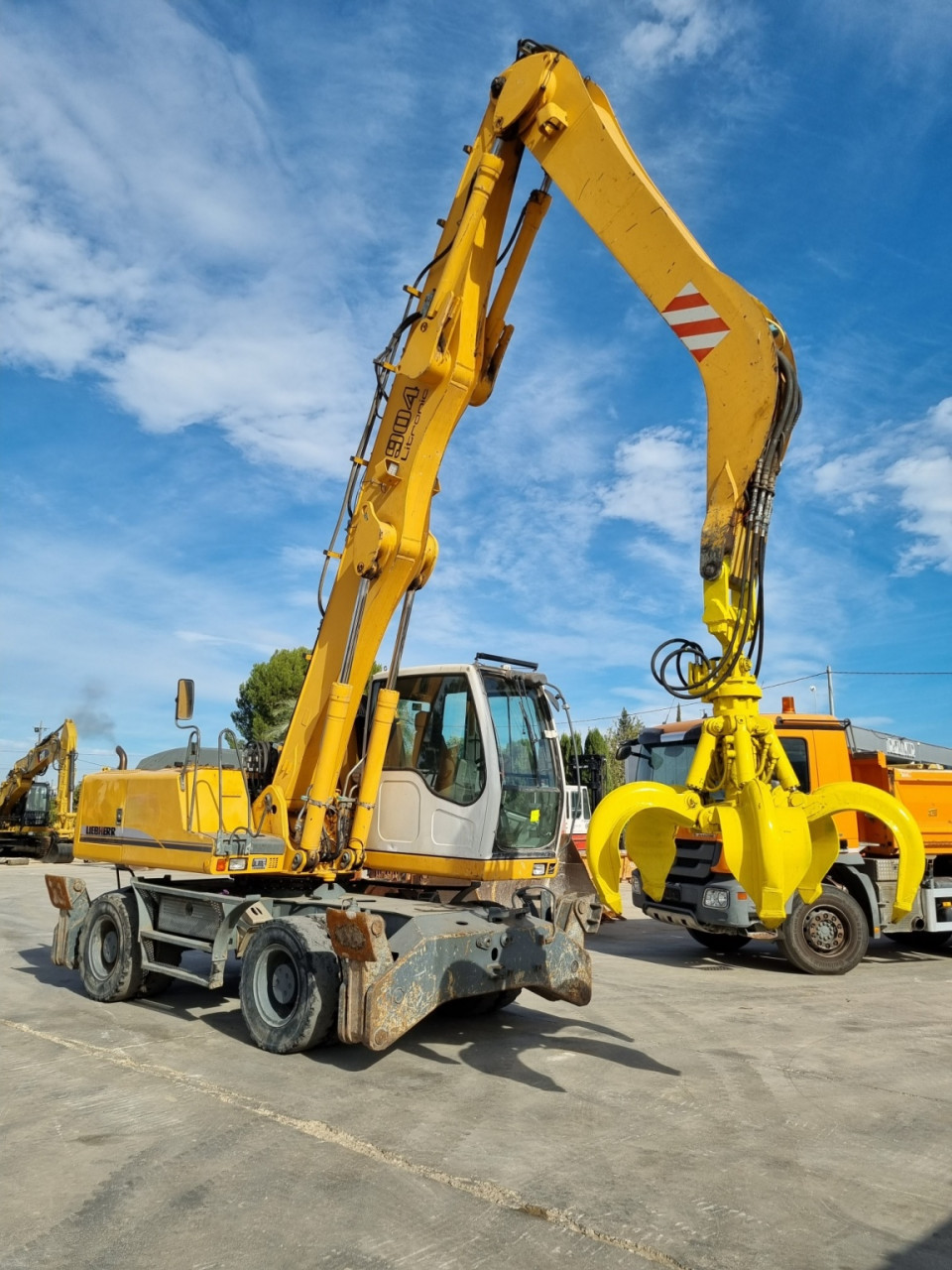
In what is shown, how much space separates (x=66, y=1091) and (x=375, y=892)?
279cm

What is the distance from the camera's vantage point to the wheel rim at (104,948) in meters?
8.50

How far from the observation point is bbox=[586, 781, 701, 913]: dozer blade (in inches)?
203

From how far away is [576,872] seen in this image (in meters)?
8.24

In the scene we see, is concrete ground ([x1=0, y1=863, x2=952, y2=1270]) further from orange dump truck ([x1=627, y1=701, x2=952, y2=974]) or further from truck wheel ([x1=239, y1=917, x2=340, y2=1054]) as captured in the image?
orange dump truck ([x1=627, y1=701, x2=952, y2=974])

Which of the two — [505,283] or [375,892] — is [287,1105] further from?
[505,283]

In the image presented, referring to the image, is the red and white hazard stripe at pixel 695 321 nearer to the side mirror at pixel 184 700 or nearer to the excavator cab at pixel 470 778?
the excavator cab at pixel 470 778

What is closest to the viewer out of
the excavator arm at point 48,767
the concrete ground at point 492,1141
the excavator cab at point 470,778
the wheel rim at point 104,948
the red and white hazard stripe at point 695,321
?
the concrete ground at point 492,1141

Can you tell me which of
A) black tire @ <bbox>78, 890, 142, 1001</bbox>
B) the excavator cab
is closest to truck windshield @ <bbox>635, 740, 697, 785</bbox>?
the excavator cab

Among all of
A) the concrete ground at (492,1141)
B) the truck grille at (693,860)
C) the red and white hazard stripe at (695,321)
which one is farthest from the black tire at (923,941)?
the red and white hazard stripe at (695,321)

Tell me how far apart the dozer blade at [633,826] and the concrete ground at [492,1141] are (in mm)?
1260

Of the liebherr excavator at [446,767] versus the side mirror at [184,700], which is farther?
the side mirror at [184,700]

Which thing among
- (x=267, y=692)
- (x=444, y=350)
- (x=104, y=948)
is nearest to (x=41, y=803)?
(x=267, y=692)

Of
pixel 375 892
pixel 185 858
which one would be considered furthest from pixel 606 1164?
pixel 185 858

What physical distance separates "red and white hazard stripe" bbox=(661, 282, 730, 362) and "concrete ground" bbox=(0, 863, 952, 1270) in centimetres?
423
